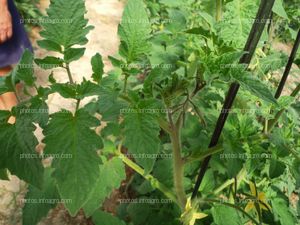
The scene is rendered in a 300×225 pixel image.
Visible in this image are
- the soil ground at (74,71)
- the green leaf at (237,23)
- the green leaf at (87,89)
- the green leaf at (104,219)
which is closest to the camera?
the green leaf at (87,89)

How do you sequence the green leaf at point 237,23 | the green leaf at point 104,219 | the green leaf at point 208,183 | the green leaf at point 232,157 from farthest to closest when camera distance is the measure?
the green leaf at point 208,183 < the green leaf at point 104,219 < the green leaf at point 232,157 < the green leaf at point 237,23

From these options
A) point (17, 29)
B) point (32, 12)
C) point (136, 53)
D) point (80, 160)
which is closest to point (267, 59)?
point (136, 53)

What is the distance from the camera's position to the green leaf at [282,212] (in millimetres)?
1336

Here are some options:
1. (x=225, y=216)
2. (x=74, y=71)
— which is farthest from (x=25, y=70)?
(x=74, y=71)

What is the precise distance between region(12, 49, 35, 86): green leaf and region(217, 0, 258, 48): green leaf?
18.4 inches

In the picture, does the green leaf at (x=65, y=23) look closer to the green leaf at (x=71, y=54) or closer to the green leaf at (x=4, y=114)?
the green leaf at (x=71, y=54)

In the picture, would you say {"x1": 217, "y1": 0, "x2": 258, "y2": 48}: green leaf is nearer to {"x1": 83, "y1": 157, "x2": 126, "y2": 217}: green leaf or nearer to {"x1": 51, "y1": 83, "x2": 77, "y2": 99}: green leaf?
{"x1": 51, "y1": 83, "x2": 77, "y2": 99}: green leaf

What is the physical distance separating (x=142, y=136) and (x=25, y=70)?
0.33 meters

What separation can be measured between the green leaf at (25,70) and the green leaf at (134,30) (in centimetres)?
22

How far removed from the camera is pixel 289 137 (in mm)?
1171

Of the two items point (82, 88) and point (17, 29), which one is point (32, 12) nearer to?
point (17, 29)

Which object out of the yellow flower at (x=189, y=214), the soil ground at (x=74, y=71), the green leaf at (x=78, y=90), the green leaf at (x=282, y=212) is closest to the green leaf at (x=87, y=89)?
the green leaf at (x=78, y=90)

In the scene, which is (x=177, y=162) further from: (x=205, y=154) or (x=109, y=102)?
(x=109, y=102)

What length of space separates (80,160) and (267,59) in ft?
2.64
